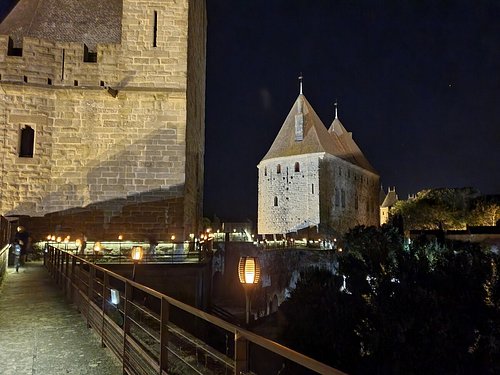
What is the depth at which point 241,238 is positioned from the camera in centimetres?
2962

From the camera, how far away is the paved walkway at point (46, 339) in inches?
164

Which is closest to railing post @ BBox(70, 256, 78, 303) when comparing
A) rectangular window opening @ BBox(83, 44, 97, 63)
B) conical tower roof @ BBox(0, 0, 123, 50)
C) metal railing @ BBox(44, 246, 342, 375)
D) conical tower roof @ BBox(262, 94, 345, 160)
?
metal railing @ BBox(44, 246, 342, 375)

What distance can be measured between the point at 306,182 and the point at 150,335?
3322cm

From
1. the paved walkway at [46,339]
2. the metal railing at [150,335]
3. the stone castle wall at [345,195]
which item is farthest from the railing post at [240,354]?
the stone castle wall at [345,195]

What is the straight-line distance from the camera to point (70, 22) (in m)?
15.3

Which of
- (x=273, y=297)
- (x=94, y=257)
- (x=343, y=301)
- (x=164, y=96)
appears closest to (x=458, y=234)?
(x=273, y=297)

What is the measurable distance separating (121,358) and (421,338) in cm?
1265

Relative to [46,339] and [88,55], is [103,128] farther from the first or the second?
[46,339]

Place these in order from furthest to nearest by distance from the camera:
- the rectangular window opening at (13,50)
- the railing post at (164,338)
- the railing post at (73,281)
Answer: the rectangular window opening at (13,50)
the railing post at (73,281)
the railing post at (164,338)

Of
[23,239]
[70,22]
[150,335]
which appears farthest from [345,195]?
[150,335]

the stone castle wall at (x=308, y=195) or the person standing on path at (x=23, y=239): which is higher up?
the stone castle wall at (x=308, y=195)

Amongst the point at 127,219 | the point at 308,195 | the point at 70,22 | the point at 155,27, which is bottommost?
the point at 127,219

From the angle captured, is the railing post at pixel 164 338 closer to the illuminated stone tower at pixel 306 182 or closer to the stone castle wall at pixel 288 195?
the illuminated stone tower at pixel 306 182

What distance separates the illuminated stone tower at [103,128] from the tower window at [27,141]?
1.2 inches
